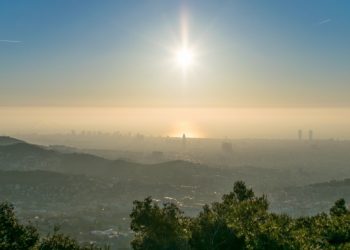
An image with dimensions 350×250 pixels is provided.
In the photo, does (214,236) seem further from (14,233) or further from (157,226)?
(14,233)

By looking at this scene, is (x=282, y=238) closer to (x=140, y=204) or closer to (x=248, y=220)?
(x=248, y=220)

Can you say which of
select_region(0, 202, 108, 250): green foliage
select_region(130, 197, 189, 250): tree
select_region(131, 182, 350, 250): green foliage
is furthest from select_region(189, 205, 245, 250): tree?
select_region(0, 202, 108, 250): green foliage

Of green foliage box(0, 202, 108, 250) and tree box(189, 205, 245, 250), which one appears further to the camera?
green foliage box(0, 202, 108, 250)

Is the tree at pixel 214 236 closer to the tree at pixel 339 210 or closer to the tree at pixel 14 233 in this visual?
the tree at pixel 14 233

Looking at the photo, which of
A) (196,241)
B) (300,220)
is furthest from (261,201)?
(196,241)

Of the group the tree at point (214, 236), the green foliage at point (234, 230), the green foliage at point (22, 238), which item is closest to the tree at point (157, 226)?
the green foliage at point (234, 230)

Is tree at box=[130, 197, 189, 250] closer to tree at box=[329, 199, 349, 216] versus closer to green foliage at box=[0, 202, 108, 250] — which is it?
green foliage at box=[0, 202, 108, 250]

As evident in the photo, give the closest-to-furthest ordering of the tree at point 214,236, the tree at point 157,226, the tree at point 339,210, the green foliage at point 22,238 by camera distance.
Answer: the tree at point 214,236 < the green foliage at point 22,238 < the tree at point 157,226 < the tree at point 339,210

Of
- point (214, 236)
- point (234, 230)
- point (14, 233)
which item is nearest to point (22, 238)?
point (14, 233)
